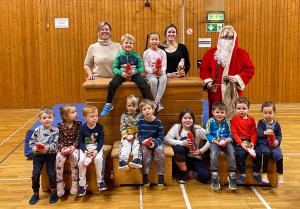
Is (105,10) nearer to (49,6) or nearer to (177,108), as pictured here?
(49,6)

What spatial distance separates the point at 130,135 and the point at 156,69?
85 cm

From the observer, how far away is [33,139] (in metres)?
4.09

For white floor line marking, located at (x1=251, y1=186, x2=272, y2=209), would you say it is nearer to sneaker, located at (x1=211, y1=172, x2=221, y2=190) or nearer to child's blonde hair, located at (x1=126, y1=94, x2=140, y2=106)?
sneaker, located at (x1=211, y1=172, x2=221, y2=190)

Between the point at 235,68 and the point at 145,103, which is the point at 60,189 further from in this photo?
the point at 235,68

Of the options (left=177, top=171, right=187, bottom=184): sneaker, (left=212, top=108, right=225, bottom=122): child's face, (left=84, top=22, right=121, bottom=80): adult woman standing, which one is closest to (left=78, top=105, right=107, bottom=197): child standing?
(left=177, top=171, right=187, bottom=184): sneaker

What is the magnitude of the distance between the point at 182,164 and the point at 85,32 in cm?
553

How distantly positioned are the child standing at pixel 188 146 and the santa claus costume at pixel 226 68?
59cm

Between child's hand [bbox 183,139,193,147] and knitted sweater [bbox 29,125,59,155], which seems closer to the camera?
knitted sweater [bbox 29,125,59,155]

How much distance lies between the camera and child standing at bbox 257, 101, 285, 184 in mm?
4145

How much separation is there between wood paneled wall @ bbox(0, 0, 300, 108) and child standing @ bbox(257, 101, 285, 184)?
5148mm

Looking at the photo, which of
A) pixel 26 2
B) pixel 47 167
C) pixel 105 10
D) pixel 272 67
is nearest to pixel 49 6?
pixel 26 2

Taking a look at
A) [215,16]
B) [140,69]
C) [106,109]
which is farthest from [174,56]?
[215,16]

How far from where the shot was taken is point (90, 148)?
4109mm

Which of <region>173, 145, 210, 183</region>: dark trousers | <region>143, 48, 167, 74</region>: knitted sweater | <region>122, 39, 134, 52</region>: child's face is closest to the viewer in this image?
<region>173, 145, 210, 183</region>: dark trousers
